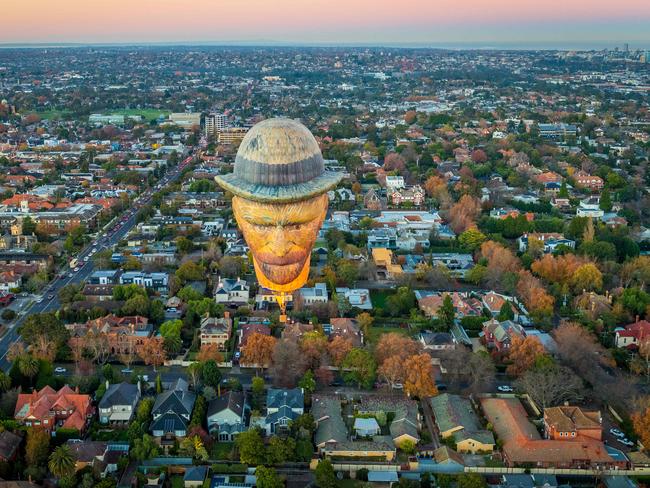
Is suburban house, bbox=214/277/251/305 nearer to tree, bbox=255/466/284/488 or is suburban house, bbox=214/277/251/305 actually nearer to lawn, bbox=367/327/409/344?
lawn, bbox=367/327/409/344

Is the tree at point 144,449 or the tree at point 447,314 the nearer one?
the tree at point 144,449

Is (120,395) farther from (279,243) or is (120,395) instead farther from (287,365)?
(279,243)

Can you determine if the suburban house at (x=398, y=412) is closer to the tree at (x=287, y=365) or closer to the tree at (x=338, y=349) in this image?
the tree at (x=338, y=349)

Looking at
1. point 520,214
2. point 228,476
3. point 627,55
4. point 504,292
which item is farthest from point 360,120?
point 627,55

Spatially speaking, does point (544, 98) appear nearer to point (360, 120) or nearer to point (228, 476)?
point (360, 120)

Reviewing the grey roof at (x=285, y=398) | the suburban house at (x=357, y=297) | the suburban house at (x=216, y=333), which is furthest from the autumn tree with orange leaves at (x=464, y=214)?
the grey roof at (x=285, y=398)

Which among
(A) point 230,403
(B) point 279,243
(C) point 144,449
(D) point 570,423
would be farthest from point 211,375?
(B) point 279,243
